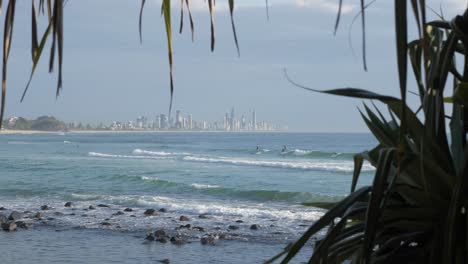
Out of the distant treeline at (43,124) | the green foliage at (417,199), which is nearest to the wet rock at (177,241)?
the green foliage at (417,199)

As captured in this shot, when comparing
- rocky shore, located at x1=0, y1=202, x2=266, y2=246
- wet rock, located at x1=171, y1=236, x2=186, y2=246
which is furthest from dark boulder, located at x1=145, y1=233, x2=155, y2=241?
wet rock, located at x1=171, y1=236, x2=186, y2=246

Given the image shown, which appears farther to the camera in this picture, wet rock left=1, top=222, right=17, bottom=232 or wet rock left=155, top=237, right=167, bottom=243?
wet rock left=1, top=222, right=17, bottom=232

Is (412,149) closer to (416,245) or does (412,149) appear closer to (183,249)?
(416,245)

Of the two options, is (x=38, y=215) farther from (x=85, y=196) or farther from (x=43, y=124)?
(x=43, y=124)

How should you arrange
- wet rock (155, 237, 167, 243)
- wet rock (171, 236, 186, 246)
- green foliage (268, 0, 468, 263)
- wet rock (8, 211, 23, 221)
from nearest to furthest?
1. green foliage (268, 0, 468, 263)
2. wet rock (171, 236, 186, 246)
3. wet rock (155, 237, 167, 243)
4. wet rock (8, 211, 23, 221)

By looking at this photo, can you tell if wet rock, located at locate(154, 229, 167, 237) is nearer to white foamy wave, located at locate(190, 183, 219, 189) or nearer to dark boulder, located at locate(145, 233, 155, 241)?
dark boulder, located at locate(145, 233, 155, 241)

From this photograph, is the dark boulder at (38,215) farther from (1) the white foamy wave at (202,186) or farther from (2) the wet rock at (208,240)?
(1) the white foamy wave at (202,186)

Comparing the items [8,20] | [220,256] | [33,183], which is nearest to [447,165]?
[8,20]

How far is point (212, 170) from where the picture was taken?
117ft

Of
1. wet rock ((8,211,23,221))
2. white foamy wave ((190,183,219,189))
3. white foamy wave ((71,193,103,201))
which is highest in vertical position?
wet rock ((8,211,23,221))

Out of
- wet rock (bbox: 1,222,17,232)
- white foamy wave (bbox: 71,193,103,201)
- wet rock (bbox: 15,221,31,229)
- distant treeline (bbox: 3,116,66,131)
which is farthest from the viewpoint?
distant treeline (bbox: 3,116,66,131)

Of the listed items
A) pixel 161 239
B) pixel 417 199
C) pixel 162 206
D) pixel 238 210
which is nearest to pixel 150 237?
pixel 161 239

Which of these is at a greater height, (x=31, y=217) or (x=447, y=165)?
(x=447, y=165)

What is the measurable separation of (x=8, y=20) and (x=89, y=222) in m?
14.7
